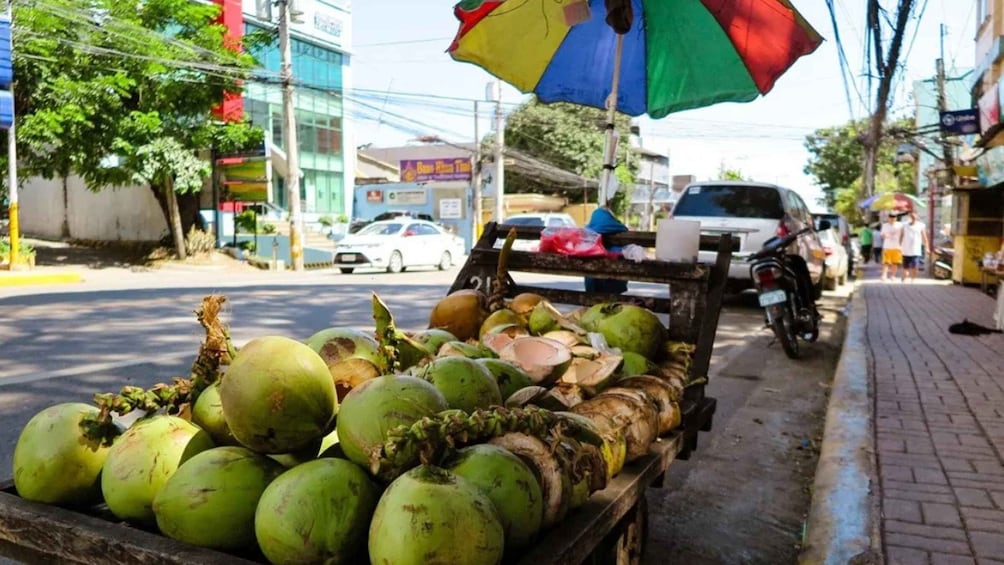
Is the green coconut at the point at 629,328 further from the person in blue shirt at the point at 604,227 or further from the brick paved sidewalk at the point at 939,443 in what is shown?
the person in blue shirt at the point at 604,227

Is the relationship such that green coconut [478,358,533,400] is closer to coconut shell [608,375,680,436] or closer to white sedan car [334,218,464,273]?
coconut shell [608,375,680,436]

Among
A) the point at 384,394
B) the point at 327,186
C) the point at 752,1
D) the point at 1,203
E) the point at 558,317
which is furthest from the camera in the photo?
the point at 327,186

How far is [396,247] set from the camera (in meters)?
20.1

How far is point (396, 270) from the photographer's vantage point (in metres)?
20.4

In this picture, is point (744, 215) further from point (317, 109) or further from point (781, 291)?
point (317, 109)

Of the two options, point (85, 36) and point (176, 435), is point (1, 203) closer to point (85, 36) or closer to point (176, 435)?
point (85, 36)

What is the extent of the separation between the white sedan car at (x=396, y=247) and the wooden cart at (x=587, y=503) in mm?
15859

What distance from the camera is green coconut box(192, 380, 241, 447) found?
1727 mm

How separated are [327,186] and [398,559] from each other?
33.8 meters

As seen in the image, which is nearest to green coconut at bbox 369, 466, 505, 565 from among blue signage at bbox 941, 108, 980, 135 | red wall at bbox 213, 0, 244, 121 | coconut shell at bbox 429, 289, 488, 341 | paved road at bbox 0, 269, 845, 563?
coconut shell at bbox 429, 289, 488, 341

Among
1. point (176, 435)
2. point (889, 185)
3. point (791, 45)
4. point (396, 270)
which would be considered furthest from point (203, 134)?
point (889, 185)

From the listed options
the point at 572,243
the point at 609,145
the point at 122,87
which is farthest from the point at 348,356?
the point at 122,87

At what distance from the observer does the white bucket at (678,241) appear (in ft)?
11.9

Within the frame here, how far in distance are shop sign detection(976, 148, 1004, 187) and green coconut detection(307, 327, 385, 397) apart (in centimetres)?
1349
